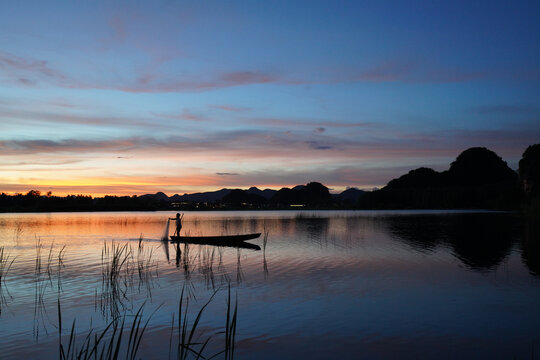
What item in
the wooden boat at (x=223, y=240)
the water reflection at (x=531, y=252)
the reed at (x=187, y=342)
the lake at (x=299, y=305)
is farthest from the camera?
the wooden boat at (x=223, y=240)

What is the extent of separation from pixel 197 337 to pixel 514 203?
106003mm

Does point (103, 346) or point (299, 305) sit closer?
point (103, 346)

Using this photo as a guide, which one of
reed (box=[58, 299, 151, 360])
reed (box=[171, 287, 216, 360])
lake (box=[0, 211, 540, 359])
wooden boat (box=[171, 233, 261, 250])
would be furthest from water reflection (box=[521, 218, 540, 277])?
wooden boat (box=[171, 233, 261, 250])

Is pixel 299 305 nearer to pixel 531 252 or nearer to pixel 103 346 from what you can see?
pixel 103 346

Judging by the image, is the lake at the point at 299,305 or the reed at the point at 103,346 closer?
the reed at the point at 103,346

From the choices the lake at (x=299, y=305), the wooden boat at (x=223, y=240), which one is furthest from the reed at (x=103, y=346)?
the wooden boat at (x=223, y=240)

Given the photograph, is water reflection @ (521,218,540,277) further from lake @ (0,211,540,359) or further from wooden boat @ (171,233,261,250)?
wooden boat @ (171,233,261,250)

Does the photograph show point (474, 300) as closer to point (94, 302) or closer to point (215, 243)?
point (94, 302)

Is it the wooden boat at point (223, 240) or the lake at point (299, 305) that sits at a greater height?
the wooden boat at point (223, 240)

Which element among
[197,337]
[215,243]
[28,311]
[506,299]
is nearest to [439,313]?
[506,299]

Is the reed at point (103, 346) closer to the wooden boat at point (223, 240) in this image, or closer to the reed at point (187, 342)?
the reed at point (187, 342)

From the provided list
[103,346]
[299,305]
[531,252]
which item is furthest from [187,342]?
[531,252]

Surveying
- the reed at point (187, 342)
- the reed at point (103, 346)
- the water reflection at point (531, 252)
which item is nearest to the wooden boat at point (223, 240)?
the water reflection at point (531, 252)

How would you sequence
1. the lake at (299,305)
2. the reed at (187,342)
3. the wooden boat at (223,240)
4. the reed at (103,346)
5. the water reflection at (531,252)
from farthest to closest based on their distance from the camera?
the wooden boat at (223,240) < the water reflection at (531,252) < the lake at (299,305) < the reed at (187,342) < the reed at (103,346)
